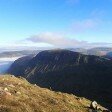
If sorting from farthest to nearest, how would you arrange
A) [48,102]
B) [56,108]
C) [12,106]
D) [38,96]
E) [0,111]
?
[38,96], [48,102], [56,108], [12,106], [0,111]

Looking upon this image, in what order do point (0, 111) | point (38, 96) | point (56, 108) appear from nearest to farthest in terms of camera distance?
point (0, 111), point (56, 108), point (38, 96)

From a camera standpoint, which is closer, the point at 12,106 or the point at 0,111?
the point at 0,111

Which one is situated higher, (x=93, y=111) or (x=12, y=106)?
(x=12, y=106)

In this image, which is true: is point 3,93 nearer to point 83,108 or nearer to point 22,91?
point 22,91

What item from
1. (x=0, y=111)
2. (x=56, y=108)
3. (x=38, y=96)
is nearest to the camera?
(x=0, y=111)

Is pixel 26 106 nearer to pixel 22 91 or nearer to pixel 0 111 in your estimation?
pixel 0 111

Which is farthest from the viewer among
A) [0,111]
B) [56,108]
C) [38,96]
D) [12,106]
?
[38,96]

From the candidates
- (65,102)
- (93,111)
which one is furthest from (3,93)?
(93,111)

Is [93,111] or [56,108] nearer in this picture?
[56,108]

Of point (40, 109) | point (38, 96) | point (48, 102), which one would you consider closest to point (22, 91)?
point (38, 96)
